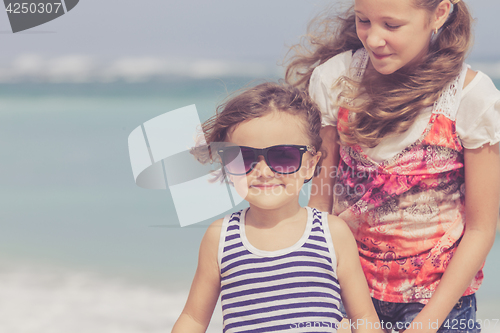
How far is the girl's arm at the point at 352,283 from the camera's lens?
4.13 ft

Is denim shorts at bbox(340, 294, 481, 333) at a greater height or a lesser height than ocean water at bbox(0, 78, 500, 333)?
greater

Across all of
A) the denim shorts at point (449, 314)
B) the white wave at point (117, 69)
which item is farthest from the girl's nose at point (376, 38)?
the white wave at point (117, 69)

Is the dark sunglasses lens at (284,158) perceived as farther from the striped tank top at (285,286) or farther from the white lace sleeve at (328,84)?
the white lace sleeve at (328,84)

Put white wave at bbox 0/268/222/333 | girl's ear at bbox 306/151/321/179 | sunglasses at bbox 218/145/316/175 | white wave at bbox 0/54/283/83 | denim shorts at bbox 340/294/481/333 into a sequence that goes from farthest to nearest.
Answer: white wave at bbox 0/54/283/83
white wave at bbox 0/268/222/333
denim shorts at bbox 340/294/481/333
girl's ear at bbox 306/151/321/179
sunglasses at bbox 218/145/316/175

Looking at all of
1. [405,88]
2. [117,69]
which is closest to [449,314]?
[405,88]

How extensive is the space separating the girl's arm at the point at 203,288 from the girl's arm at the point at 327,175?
46 centimetres

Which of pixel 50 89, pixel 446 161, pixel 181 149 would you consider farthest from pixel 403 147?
pixel 50 89

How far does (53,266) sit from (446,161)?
186cm

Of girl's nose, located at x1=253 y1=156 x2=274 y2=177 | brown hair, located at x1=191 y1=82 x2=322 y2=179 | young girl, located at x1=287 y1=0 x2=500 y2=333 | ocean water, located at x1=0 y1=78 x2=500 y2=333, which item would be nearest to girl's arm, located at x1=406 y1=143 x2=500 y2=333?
young girl, located at x1=287 y1=0 x2=500 y2=333

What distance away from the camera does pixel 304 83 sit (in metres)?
1.63

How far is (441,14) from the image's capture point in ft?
4.32

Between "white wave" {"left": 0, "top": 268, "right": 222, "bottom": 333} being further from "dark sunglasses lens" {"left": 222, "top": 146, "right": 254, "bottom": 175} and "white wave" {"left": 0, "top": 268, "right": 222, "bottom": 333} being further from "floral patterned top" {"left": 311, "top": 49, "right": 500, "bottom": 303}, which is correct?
"dark sunglasses lens" {"left": 222, "top": 146, "right": 254, "bottom": 175}

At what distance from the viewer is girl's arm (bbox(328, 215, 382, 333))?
49.5 inches

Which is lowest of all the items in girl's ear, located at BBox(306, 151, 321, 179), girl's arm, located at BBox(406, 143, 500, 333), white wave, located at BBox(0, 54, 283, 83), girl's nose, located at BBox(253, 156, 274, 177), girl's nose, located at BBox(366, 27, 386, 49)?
white wave, located at BBox(0, 54, 283, 83)
